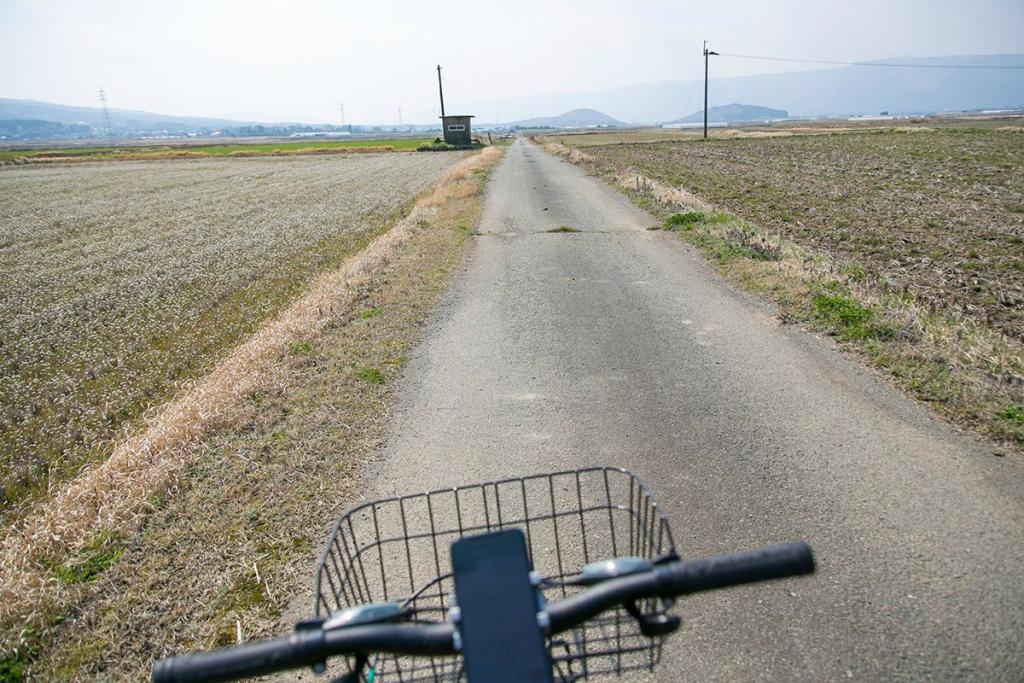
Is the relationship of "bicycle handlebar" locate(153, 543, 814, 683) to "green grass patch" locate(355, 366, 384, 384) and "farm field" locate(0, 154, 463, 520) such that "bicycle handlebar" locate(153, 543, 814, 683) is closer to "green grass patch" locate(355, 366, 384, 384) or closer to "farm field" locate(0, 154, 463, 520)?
"green grass patch" locate(355, 366, 384, 384)

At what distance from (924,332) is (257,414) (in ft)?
24.3

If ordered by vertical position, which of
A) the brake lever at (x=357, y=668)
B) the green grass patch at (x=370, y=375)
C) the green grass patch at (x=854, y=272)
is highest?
→ the brake lever at (x=357, y=668)

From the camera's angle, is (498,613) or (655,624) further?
(655,624)

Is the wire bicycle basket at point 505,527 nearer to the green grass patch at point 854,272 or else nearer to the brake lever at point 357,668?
the brake lever at point 357,668

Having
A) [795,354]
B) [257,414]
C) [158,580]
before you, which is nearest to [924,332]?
[795,354]

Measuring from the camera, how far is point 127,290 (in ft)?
44.9

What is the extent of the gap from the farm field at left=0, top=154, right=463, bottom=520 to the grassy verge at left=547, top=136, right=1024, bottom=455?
8450mm

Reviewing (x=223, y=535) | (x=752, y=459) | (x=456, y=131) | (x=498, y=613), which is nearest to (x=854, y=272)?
(x=752, y=459)

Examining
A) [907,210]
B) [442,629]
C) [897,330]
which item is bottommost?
[897,330]

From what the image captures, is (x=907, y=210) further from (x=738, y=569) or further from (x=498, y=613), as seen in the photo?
(x=498, y=613)

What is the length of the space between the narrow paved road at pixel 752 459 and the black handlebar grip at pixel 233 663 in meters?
2.26

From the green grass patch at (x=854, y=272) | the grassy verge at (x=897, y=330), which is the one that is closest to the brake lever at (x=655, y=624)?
the grassy verge at (x=897, y=330)

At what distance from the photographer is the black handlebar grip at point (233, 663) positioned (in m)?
1.48

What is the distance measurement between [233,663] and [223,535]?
10.6ft
